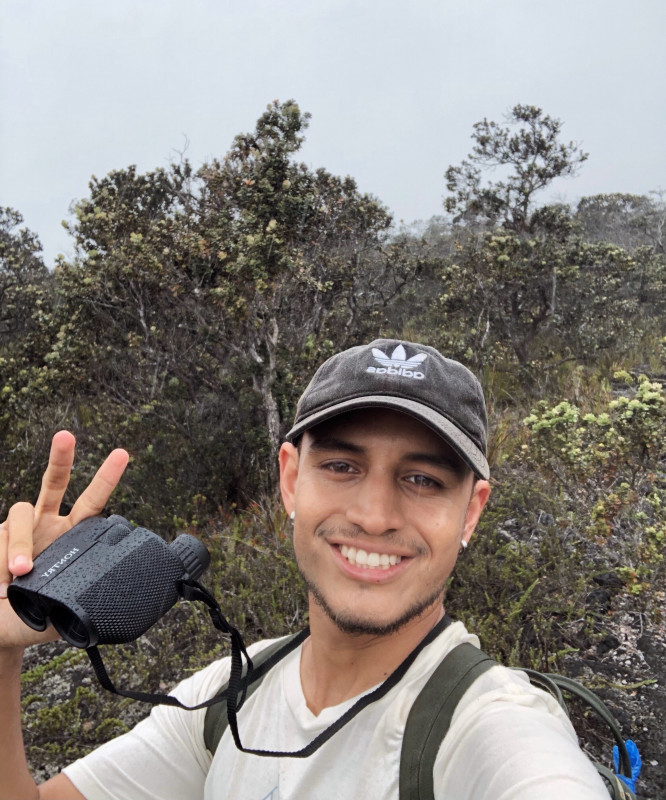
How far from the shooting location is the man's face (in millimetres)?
1353

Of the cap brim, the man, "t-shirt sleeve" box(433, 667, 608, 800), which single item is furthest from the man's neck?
the cap brim

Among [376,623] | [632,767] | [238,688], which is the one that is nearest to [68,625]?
[238,688]

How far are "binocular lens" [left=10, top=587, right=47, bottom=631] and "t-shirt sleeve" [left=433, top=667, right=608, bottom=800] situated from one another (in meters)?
0.83

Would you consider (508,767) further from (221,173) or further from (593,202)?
(593,202)

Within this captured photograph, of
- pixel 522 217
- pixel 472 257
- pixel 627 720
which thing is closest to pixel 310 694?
pixel 627 720

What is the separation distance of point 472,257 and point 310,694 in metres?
7.63

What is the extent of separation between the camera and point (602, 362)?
26.8 feet

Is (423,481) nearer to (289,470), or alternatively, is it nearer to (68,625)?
(289,470)

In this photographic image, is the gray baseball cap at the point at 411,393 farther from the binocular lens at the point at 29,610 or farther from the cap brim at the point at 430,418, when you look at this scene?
the binocular lens at the point at 29,610

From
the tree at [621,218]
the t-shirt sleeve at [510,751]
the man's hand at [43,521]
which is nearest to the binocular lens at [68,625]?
the man's hand at [43,521]

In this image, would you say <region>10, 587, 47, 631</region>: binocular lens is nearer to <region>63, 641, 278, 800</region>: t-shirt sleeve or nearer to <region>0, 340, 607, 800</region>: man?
<region>0, 340, 607, 800</region>: man

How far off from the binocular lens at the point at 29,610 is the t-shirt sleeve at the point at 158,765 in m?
0.50

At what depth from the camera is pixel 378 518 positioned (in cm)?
134

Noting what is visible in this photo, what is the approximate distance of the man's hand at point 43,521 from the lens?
1241 millimetres
